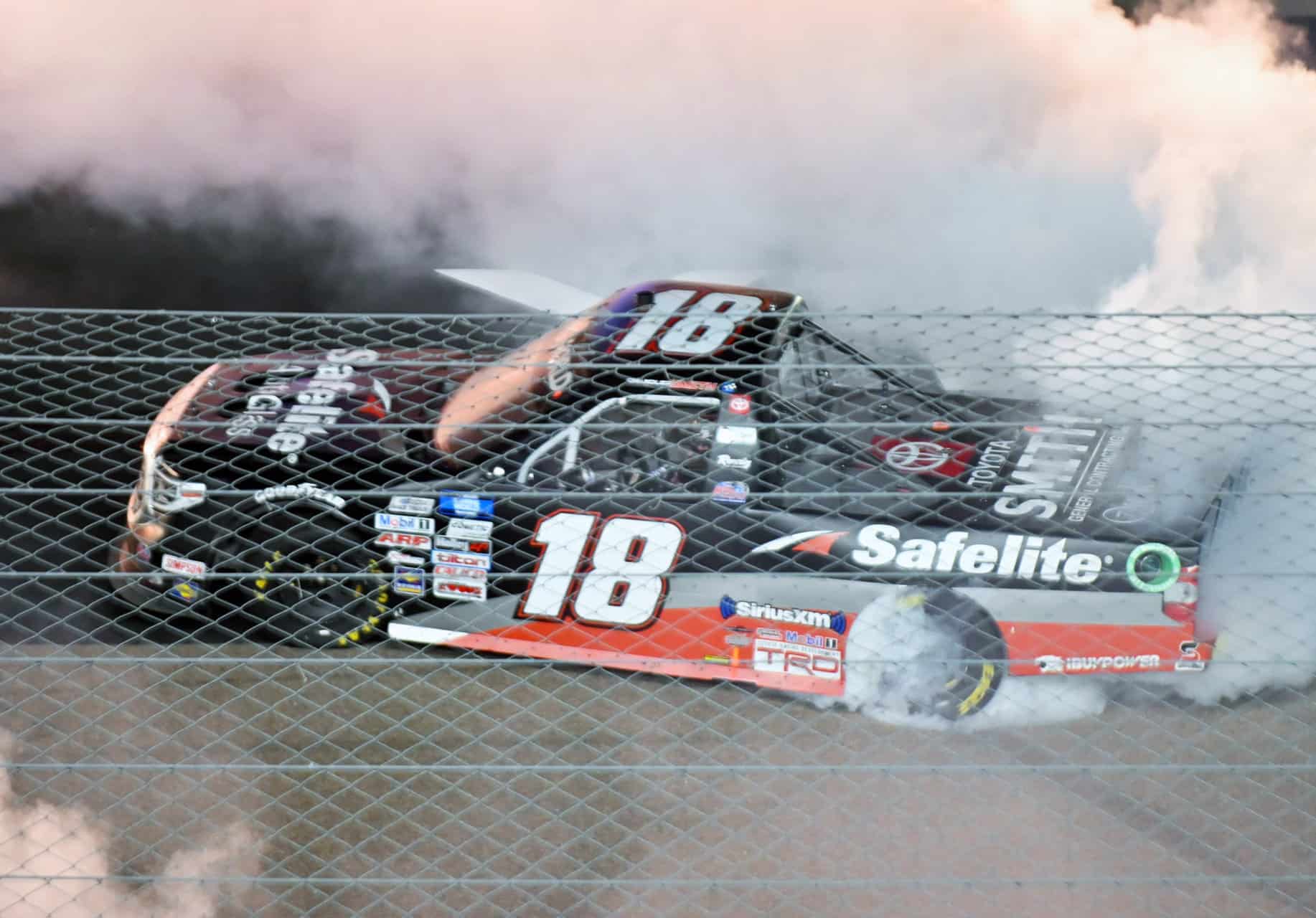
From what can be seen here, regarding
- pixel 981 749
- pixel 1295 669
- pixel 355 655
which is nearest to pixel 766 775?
pixel 981 749

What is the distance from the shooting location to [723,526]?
2.42m

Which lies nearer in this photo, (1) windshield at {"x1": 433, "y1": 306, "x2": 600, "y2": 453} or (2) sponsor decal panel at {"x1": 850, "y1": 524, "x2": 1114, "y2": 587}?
(1) windshield at {"x1": 433, "y1": 306, "x2": 600, "y2": 453}

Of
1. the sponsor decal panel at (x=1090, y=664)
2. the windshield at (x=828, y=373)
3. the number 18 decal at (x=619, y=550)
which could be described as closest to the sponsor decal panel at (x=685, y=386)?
the windshield at (x=828, y=373)

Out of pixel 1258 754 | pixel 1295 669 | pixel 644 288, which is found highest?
pixel 644 288

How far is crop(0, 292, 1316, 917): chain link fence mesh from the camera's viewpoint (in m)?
2.15

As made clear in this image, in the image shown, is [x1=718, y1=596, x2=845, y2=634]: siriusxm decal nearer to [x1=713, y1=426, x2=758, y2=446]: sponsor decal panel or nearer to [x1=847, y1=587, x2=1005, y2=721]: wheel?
[x1=847, y1=587, x2=1005, y2=721]: wheel

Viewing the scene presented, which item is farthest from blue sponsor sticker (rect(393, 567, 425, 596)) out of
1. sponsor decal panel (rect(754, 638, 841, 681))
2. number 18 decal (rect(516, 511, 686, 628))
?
sponsor decal panel (rect(754, 638, 841, 681))

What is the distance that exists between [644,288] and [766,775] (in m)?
1.31

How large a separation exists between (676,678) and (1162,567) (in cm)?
108

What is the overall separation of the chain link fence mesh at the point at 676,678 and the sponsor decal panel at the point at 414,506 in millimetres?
11

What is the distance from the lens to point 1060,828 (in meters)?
2.22

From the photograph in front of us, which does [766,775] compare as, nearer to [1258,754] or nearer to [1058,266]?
[1258,754]

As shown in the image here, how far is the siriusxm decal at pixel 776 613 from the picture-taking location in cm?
243

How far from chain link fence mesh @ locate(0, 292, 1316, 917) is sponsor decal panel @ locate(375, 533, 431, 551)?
0.02 metres
